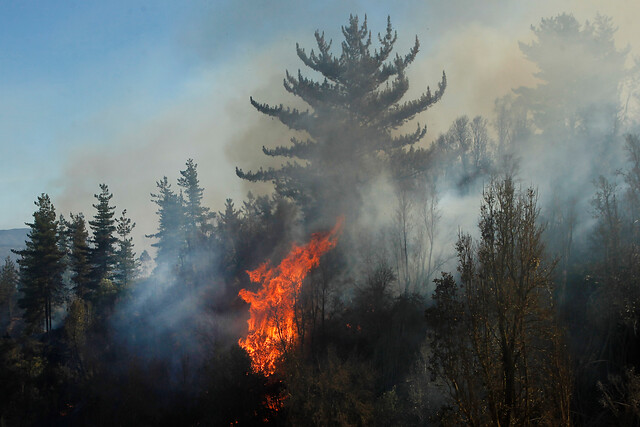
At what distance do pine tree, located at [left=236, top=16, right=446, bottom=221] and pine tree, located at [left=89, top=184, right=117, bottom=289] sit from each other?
32.5m

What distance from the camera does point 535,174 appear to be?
46.0 m

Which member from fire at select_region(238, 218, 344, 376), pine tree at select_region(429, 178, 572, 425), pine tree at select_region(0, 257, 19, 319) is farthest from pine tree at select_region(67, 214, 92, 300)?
pine tree at select_region(429, 178, 572, 425)

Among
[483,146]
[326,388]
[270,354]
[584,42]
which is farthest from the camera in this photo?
[483,146]

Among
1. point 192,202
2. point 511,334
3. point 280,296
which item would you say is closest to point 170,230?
point 192,202

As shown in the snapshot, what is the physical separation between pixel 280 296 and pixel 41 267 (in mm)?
31217

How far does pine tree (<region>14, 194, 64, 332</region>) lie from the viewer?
47812mm

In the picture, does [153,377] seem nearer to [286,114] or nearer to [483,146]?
[286,114]

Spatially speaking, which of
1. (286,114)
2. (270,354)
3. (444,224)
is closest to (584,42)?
(444,224)

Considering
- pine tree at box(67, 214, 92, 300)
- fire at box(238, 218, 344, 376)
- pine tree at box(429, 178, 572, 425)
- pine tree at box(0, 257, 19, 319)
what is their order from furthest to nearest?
pine tree at box(0, 257, 19, 319) → pine tree at box(67, 214, 92, 300) → fire at box(238, 218, 344, 376) → pine tree at box(429, 178, 572, 425)

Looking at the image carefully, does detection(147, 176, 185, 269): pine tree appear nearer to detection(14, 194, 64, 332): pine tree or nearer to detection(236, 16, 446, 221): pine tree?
detection(14, 194, 64, 332): pine tree

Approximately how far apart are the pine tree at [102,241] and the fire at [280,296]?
1117 inches

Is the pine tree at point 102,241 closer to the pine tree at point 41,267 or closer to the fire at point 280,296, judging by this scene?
the pine tree at point 41,267

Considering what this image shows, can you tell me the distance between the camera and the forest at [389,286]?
42.4 feet

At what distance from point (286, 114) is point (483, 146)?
1168 inches
